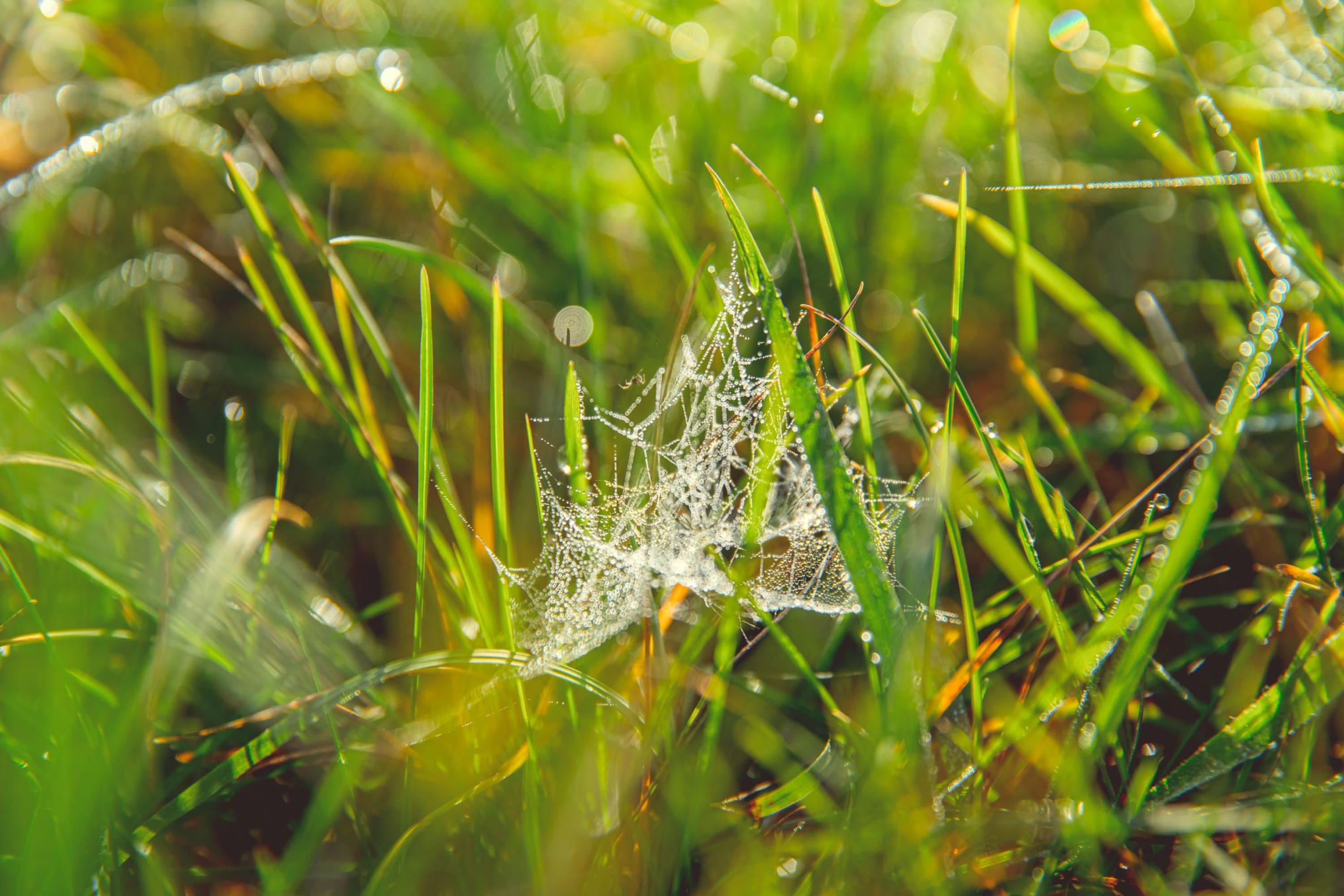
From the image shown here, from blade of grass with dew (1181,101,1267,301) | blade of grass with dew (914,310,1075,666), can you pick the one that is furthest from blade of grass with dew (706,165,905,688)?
blade of grass with dew (1181,101,1267,301)

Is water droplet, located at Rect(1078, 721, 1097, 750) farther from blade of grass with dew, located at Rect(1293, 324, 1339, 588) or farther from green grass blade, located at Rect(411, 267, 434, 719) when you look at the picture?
green grass blade, located at Rect(411, 267, 434, 719)

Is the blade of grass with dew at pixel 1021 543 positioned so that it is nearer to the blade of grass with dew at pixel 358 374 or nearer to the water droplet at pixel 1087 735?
the water droplet at pixel 1087 735

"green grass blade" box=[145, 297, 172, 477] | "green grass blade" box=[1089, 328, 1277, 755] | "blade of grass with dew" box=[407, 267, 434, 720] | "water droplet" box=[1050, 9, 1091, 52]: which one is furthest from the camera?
"water droplet" box=[1050, 9, 1091, 52]

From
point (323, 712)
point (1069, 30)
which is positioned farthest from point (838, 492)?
point (1069, 30)

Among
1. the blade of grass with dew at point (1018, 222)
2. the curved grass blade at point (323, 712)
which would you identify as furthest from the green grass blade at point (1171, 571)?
the curved grass blade at point (323, 712)

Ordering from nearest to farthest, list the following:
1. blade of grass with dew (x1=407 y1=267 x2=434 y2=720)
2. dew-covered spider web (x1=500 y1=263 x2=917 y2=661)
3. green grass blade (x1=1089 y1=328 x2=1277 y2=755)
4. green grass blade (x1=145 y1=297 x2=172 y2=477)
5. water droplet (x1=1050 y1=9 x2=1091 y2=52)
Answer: green grass blade (x1=1089 y1=328 x2=1277 y2=755) < blade of grass with dew (x1=407 y1=267 x2=434 y2=720) < dew-covered spider web (x1=500 y1=263 x2=917 y2=661) < green grass blade (x1=145 y1=297 x2=172 y2=477) < water droplet (x1=1050 y1=9 x2=1091 y2=52)

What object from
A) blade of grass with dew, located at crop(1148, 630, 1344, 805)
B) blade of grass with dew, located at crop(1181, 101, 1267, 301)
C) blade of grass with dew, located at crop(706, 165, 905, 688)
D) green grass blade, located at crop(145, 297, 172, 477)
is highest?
green grass blade, located at crop(145, 297, 172, 477)

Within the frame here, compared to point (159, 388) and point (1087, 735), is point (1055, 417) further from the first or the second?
point (159, 388)

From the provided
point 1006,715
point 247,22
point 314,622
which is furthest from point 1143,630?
point 247,22
